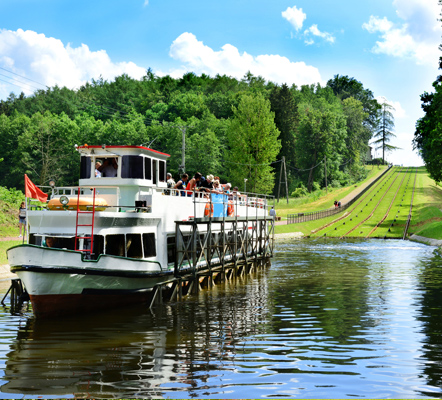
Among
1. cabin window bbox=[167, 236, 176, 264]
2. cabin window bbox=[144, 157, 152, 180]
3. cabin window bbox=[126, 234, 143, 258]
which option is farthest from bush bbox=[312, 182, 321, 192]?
cabin window bbox=[126, 234, 143, 258]

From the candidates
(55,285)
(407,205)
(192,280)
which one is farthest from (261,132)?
(55,285)

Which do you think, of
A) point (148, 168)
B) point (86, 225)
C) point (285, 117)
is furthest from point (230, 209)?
point (285, 117)

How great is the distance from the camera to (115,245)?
66.9 ft

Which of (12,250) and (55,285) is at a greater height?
(12,250)

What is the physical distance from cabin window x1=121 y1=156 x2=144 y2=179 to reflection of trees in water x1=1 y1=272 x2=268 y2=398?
5566 millimetres

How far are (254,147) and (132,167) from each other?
80.5 m

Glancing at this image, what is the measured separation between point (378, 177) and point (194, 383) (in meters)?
142

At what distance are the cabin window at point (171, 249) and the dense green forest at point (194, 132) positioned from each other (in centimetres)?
4905

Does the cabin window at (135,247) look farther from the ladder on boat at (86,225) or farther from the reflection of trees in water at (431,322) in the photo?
Result: the reflection of trees in water at (431,322)

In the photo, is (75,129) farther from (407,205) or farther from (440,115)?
(440,115)

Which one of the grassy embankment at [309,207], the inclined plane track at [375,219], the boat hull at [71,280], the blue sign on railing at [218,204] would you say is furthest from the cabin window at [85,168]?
the inclined plane track at [375,219]

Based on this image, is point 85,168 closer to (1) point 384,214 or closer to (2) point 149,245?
(2) point 149,245

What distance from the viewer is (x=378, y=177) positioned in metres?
146

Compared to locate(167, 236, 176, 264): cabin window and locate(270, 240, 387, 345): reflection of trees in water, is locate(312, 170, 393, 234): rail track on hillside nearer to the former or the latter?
locate(270, 240, 387, 345): reflection of trees in water
